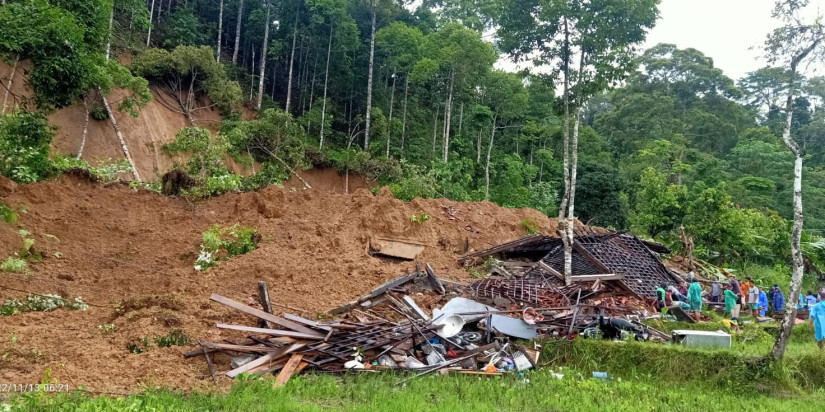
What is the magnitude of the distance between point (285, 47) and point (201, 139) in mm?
16097

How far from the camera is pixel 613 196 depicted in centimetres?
2797

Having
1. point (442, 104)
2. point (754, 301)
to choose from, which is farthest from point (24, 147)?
point (442, 104)

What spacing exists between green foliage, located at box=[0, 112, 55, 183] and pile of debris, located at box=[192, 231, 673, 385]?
9.33 m

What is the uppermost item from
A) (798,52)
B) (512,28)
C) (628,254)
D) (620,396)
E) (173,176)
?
(512,28)

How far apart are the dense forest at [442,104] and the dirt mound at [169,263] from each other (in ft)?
6.96

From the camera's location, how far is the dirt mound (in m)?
6.47

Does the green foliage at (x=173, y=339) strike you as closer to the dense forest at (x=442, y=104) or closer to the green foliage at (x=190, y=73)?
the dense forest at (x=442, y=104)

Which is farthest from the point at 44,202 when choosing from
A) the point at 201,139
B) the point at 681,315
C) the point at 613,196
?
the point at 613,196

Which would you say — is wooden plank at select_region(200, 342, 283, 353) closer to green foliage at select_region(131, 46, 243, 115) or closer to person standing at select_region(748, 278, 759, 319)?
person standing at select_region(748, 278, 759, 319)

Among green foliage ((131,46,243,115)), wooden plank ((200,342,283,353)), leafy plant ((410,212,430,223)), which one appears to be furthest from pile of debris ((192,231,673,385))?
green foliage ((131,46,243,115))

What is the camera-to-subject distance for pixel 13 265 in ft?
29.2

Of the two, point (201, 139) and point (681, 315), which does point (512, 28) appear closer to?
point (681, 315)

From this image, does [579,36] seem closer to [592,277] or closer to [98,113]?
[592,277]

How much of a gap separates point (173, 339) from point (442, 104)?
30283 millimetres
